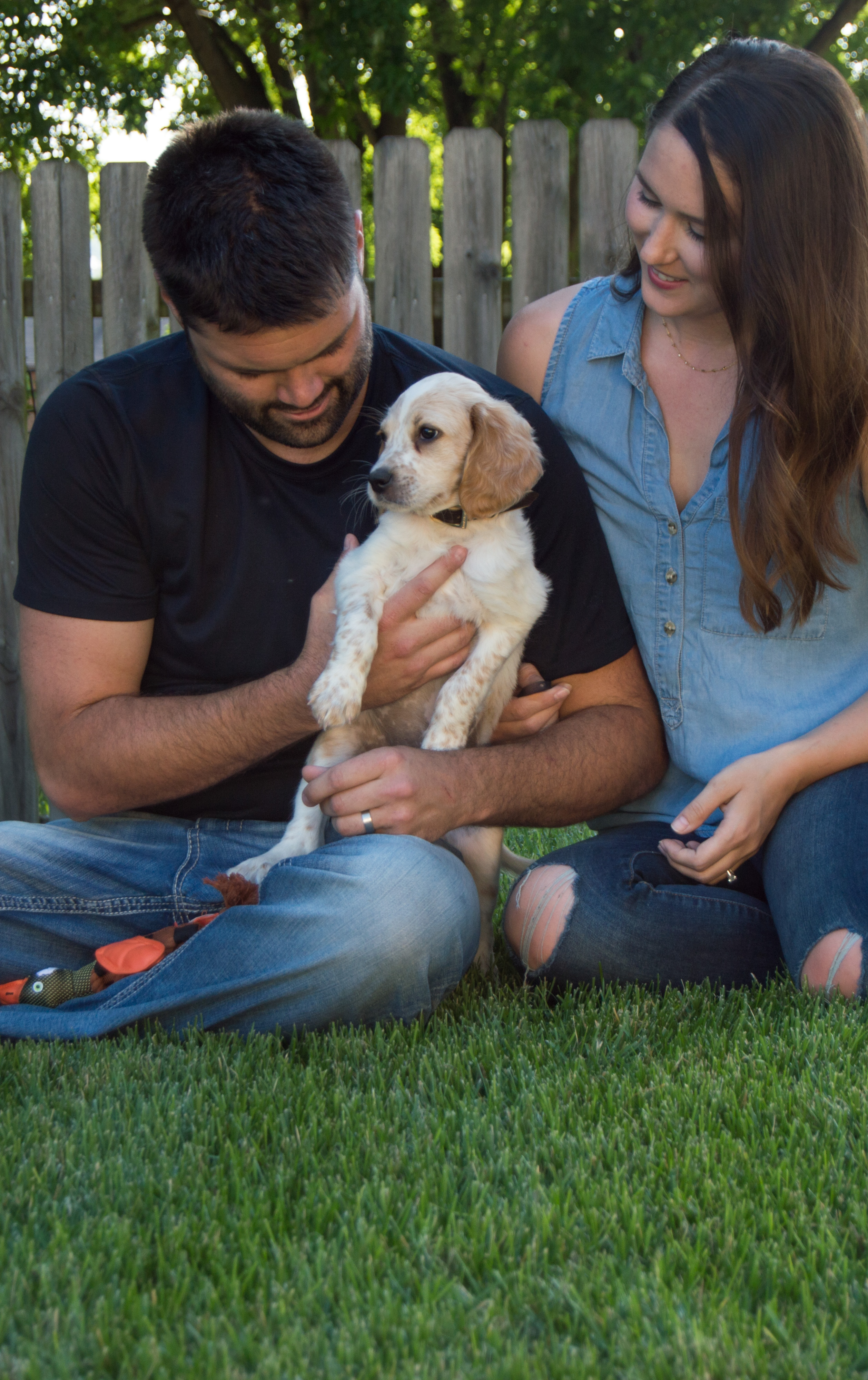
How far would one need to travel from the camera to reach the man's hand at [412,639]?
2691mm

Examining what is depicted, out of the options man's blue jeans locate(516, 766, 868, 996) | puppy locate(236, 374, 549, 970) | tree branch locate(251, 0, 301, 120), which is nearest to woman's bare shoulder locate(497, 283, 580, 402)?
puppy locate(236, 374, 549, 970)

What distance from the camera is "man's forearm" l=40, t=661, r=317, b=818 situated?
2.58 m

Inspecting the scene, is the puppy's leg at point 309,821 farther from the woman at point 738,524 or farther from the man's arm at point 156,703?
the woman at point 738,524

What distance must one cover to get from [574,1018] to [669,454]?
1246 mm

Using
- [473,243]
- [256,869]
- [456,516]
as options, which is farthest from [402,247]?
[256,869]

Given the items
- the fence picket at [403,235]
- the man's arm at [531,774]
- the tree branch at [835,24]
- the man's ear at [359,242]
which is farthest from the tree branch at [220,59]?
the man's arm at [531,774]

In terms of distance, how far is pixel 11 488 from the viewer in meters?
4.28

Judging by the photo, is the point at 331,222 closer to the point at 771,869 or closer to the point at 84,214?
the point at 771,869

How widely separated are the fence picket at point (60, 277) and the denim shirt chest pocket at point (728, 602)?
8.28 ft

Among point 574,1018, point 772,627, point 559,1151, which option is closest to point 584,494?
point 772,627

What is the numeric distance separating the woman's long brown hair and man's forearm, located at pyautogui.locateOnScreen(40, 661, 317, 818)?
1.01 metres

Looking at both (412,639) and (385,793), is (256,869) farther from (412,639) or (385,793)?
(412,639)

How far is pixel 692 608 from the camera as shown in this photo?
2.73 metres

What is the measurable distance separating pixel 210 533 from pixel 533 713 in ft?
2.75
